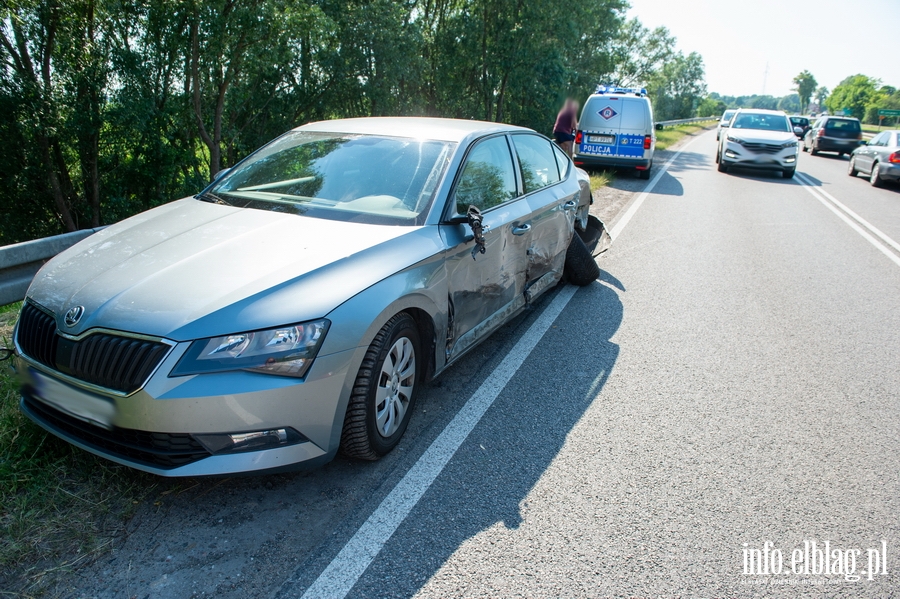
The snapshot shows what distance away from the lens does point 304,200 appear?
12.4 ft

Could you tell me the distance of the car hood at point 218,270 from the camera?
2.63m

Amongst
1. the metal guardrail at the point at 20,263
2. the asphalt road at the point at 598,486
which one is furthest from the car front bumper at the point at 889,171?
the metal guardrail at the point at 20,263

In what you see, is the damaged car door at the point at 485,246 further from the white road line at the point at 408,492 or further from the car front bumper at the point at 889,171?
the car front bumper at the point at 889,171

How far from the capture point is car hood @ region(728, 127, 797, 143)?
54.0ft

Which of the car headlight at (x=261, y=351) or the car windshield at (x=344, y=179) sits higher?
the car windshield at (x=344, y=179)

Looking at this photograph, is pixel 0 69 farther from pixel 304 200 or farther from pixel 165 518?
pixel 165 518

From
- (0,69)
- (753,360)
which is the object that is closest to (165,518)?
(753,360)

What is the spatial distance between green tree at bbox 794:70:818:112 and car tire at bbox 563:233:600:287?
179733mm

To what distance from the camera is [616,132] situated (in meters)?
14.8

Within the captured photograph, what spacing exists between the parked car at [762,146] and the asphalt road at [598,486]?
12099mm

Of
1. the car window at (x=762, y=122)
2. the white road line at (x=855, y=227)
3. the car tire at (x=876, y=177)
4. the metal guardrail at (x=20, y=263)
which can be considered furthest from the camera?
the car window at (x=762, y=122)

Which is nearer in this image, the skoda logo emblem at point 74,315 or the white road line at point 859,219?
the skoda logo emblem at point 74,315

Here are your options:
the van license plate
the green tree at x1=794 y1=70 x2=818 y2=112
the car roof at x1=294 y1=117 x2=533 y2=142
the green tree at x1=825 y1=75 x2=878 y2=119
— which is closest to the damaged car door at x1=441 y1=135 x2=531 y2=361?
the car roof at x1=294 y1=117 x2=533 y2=142

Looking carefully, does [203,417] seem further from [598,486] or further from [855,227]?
[855,227]
